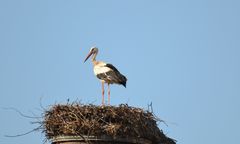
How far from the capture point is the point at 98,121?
1255 cm

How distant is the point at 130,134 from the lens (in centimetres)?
1263

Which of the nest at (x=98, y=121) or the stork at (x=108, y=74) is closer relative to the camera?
the nest at (x=98, y=121)

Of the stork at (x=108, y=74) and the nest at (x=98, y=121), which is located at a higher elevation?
the stork at (x=108, y=74)

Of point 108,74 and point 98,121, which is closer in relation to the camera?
point 98,121

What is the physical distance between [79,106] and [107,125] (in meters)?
0.94

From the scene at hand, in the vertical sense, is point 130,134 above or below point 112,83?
below

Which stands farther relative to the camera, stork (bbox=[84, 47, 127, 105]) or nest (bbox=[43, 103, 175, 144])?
stork (bbox=[84, 47, 127, 105])

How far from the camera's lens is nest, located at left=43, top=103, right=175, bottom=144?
40.8 feet

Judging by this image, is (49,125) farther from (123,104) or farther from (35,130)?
(123,104)

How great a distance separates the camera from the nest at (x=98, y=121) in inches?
489

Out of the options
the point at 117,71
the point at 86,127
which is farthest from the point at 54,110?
the point at 117,71

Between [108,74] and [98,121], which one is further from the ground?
[108,74]

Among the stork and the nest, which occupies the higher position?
the stork

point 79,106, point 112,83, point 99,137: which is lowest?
point 99,137
